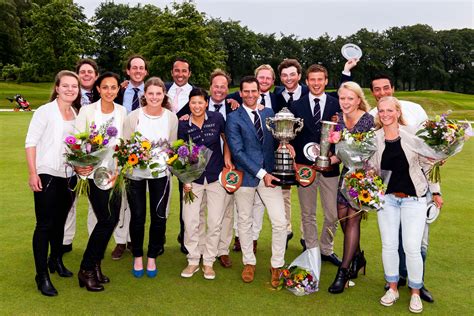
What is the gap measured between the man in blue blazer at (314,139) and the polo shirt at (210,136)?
3.05ft

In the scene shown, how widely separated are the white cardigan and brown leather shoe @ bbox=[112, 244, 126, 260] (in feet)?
5.03

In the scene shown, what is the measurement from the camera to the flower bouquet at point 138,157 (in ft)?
14.6

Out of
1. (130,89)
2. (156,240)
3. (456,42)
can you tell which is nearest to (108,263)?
(156,240)

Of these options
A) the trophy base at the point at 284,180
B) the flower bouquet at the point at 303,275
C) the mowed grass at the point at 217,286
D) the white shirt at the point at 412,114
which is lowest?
the mowed grass at the point at 217,286

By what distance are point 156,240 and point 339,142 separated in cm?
234

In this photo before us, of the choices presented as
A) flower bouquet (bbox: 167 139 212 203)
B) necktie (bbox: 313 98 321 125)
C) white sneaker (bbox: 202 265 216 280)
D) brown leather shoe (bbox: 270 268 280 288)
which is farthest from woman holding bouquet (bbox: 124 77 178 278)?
necktie (bbox: 313 98 321 125)

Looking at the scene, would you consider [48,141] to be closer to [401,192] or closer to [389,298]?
[401,192]

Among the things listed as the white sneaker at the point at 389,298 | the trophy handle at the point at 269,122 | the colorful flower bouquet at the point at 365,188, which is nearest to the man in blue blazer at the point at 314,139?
the trophy handle at the point at 269,122

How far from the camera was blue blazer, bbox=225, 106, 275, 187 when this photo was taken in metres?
4.90

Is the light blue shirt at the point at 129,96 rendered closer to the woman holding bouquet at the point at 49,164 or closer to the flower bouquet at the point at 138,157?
the woman holding bouquet at the point at 49,164

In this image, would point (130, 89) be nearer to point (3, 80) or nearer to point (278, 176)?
point (278, 176)

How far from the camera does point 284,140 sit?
190 inches

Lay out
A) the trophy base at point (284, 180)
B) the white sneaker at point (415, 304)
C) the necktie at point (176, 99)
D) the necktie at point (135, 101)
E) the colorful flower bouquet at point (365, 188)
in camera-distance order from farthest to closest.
Answer: the necktie at point (176, 99) → the necktie at point (135, 101) → the trophy base at point (284, 180) → the white sneaker at point (415, 304) → the colorful flower bouquet at point (365, 188)

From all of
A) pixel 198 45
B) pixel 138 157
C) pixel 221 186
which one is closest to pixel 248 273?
pixel 221 186
